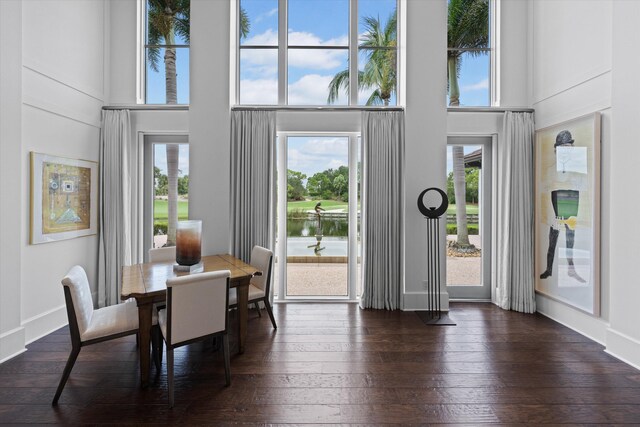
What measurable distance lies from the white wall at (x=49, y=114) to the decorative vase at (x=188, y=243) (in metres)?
1.45

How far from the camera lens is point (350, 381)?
263cm

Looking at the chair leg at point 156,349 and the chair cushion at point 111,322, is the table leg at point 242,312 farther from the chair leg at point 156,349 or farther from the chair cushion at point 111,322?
the chair cushion at point 111,322

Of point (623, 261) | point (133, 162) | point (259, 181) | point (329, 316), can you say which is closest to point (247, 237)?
point (259, 181)

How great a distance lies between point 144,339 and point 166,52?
13.0 feet

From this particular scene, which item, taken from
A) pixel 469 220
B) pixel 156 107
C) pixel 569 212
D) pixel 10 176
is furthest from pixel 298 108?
pixel 569 212

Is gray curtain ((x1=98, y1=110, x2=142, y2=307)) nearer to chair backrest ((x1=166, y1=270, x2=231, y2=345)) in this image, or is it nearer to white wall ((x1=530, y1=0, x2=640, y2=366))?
chair backrest ((x1=166, y1=270, x2=231, y2=345))

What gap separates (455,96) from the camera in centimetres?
471

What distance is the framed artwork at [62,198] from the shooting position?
343cm

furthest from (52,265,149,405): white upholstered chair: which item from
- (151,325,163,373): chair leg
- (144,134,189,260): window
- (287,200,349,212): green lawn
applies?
(287,200,349,212): green lawn

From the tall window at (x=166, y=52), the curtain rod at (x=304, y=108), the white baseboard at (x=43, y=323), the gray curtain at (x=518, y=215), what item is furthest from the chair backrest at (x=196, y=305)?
the gray curtain at (x=518, y=215)

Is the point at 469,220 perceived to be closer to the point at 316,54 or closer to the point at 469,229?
the point at 469,229

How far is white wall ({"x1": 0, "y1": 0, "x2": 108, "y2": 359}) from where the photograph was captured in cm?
311

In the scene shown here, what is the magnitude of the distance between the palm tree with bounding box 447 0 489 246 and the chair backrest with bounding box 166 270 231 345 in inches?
139

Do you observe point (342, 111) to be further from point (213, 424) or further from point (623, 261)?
point (213, 424)
